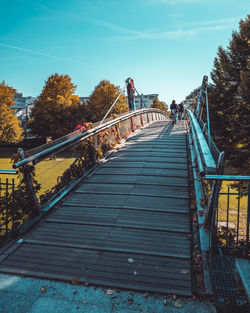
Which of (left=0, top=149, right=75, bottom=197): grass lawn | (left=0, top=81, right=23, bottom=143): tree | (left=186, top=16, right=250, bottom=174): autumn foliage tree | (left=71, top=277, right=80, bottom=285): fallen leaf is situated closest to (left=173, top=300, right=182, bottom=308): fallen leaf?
(left=71, top=277, right=80, bottom=285): fallen leaf

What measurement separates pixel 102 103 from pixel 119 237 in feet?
121

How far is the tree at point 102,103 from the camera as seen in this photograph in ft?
127

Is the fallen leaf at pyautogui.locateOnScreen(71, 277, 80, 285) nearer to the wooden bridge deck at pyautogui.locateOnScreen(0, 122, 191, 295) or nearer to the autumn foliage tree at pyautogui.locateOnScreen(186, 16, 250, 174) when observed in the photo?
the wooden bridge deck at pyautogui.locateOnScreen(0, 122, 191, 295)

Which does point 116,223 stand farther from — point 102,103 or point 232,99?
point 102,103

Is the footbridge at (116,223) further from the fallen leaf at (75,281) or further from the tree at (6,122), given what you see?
the tree at (6,122)

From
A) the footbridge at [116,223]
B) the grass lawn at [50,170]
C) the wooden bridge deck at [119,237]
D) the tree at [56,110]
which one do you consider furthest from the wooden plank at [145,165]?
the tree at [56,110]

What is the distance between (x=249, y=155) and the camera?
14.3m

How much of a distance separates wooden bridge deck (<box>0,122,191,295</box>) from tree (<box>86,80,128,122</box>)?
108ft

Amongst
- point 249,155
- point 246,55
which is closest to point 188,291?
point 249,155

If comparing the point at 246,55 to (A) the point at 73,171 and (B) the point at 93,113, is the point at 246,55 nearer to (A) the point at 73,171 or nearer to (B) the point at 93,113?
(A) the point at 73,171

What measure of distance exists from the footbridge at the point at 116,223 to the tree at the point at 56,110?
31.6 m

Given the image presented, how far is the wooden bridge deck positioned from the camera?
10.6 feet

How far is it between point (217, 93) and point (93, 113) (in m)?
20.2

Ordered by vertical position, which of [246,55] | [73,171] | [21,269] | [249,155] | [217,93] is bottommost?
[249,155]
